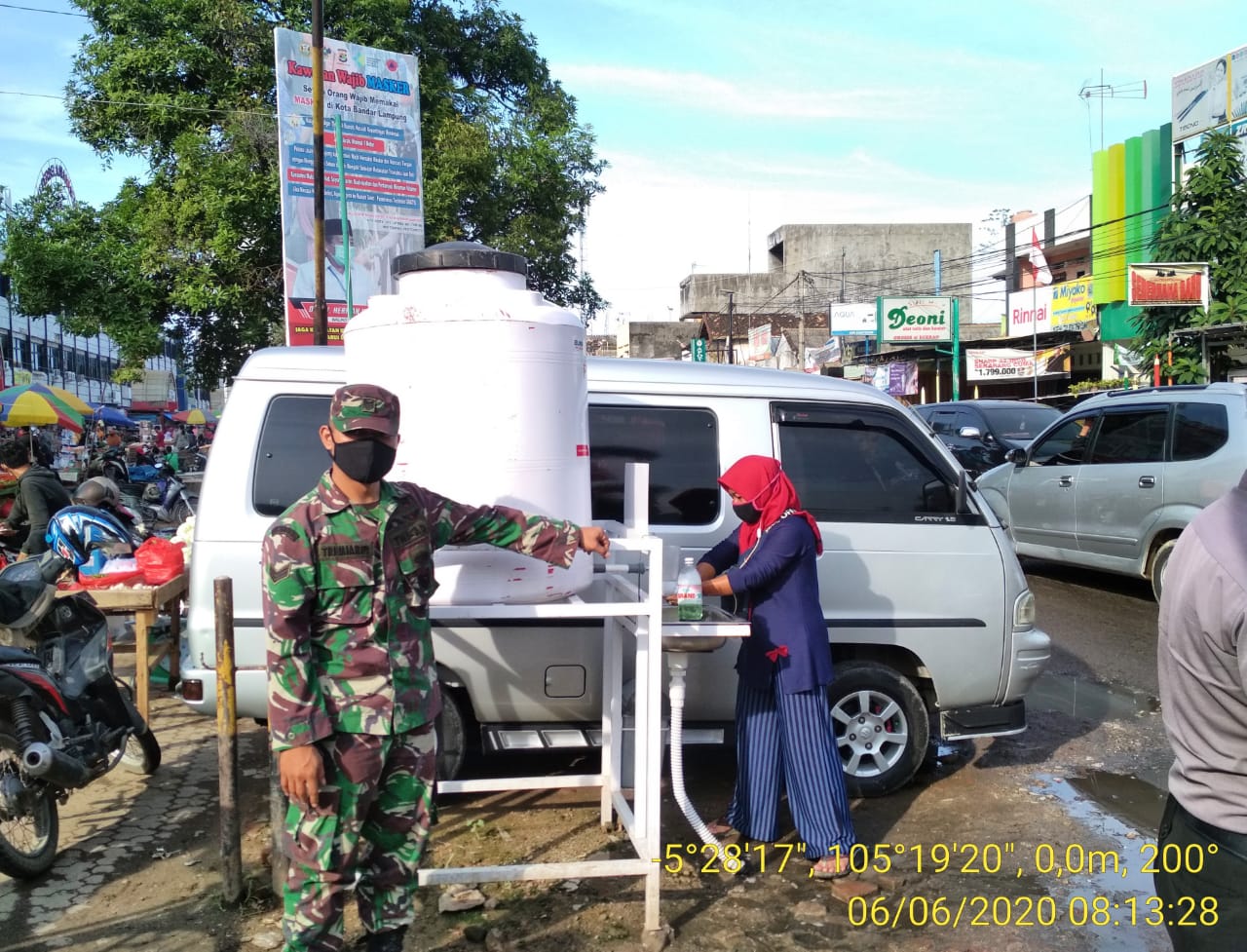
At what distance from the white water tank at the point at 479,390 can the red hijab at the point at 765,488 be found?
804 millimetres

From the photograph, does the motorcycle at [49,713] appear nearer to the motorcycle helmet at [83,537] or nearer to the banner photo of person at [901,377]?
the motorcycle helmet at [83,537]

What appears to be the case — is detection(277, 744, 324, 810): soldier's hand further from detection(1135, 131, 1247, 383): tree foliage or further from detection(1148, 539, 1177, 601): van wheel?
detection(1135, 131, 1247, 383): tree foliage

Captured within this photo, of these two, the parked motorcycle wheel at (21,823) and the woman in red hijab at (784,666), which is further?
the woman in red hijab at (784,666)

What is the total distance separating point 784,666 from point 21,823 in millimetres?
3085

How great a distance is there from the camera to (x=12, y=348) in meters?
42.0

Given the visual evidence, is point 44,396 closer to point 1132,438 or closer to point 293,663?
point 1132,438

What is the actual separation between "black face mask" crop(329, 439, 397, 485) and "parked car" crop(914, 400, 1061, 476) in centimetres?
1217

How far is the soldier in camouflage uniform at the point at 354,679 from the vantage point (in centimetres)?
271

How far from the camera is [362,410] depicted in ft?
8.98

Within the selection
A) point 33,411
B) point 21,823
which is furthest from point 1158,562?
point 33,411

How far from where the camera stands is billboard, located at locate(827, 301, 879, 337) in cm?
3788

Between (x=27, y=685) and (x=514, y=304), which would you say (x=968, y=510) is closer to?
(x=514, y=304)

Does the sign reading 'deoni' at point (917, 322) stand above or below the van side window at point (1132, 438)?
above

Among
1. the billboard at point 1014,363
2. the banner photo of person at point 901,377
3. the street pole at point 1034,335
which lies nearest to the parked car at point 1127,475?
the street pole at point 1034,335
